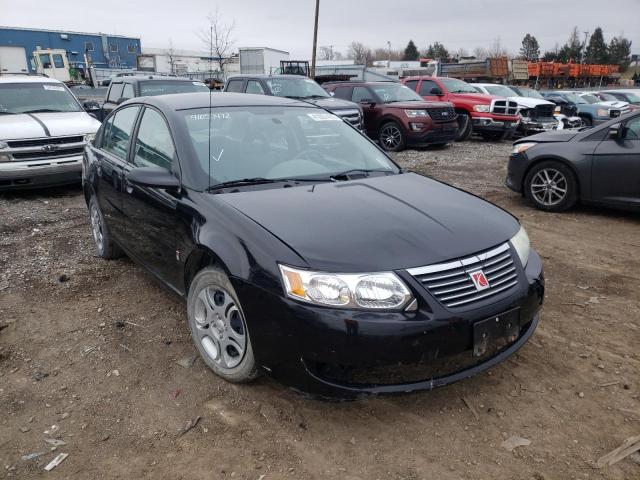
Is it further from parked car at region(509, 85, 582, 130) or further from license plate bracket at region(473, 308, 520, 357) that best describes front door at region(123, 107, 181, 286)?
parked car at region(509, 85, 582, 130)

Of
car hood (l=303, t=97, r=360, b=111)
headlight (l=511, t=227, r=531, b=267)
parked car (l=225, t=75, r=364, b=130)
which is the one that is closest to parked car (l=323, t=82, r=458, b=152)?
parked car (l=225, t=75, r=364, b=130)

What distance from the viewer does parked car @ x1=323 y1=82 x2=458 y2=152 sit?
12117 millimetres

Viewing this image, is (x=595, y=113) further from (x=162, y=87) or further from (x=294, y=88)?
(x=162, y=87)

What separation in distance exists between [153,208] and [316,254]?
1590mm

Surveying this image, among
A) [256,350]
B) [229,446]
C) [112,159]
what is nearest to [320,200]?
[256,350]

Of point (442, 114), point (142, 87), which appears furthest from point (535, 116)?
point (142, 87)

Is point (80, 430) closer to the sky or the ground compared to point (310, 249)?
closer to the ground

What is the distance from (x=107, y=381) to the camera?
3064 millimetres

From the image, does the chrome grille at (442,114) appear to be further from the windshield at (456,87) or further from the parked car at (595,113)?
the parked car at (595,113)

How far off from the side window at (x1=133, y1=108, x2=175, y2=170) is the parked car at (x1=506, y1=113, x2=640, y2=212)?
5224 mm

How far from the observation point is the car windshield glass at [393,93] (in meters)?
12.8

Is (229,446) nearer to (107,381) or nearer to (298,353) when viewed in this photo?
(298,353)

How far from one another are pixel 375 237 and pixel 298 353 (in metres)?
0.70

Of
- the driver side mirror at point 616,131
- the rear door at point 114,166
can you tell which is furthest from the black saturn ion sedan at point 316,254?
the driver side mirror at point 616,131
